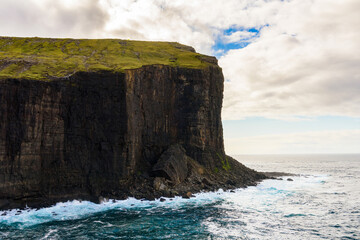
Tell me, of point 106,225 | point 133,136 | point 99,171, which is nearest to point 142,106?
point 133,136

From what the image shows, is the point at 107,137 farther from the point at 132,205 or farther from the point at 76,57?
the point at 76,57

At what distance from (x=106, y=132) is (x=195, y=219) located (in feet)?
79.6

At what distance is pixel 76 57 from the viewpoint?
233ft

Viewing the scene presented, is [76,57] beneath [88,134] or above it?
above

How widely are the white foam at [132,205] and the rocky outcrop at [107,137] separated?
2.03 meters

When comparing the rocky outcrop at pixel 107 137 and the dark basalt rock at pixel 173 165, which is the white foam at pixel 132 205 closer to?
the rocky outcrop at pixel 107 137

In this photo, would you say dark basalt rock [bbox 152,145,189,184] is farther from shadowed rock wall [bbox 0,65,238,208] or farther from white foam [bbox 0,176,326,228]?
white foam [bbox 0,176,326,228]

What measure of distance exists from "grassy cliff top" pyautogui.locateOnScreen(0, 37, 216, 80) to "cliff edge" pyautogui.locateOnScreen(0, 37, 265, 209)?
0.50 meters

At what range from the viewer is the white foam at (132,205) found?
127 ft

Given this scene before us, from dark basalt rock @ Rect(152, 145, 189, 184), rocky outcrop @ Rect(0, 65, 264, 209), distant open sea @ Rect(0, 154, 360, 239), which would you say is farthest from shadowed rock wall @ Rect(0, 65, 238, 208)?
distant open sea @ Rect(0, 154, 360, 239)

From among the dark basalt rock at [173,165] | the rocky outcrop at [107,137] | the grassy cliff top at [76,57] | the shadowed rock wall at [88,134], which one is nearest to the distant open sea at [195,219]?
the shadowed rock wall at [88,134]

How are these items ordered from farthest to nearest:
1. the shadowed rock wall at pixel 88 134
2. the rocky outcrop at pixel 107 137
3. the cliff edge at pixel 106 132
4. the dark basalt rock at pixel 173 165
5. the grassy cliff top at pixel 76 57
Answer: the dark basalt rock at pixel 173 165, the grassy cliff top at pixel 76 57, the cliff edge at pixel 106 132, the rocky outcrop at pixel 107 137, the shadowed rock wall at pixel 88 134

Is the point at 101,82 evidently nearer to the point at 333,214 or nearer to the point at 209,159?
the point at 209,159

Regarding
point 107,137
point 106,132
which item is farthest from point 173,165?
point 106,132
